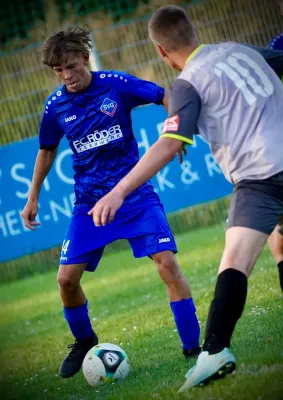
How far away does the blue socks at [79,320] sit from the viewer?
6312 mm

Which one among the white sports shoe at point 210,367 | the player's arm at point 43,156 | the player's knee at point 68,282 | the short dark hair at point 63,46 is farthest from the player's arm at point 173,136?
the player's arm at point 43,156

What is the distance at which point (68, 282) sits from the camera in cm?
617

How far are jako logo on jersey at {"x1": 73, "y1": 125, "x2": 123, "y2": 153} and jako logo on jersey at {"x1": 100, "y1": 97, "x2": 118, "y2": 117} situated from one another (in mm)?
93

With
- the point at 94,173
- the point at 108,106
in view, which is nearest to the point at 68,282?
the point at 94,173

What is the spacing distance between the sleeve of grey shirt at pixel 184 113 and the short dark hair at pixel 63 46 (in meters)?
1.51

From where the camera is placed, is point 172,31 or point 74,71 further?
point 74,71

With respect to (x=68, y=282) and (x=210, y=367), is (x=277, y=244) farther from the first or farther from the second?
(x=210, y=367)

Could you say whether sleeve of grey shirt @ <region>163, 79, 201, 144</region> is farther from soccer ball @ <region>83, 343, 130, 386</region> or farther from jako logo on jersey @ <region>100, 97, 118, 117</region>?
soccer ball @ <region>83, 343, 130, 386</region>

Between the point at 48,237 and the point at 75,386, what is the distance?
6.59 meters

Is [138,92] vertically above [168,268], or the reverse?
[138,92]

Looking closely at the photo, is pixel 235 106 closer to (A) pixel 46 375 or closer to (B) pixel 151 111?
(A) pixel 46 375

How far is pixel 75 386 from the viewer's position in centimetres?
606

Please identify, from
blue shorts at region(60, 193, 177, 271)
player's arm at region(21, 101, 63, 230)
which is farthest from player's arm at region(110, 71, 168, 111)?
blue shorts at region(60, 193, 177, 271)

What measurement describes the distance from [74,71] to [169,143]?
5.39 feet
